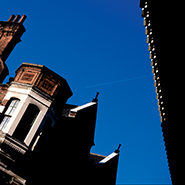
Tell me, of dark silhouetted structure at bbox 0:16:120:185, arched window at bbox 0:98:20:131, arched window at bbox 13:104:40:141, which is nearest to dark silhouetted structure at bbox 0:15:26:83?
dark silhouetted structure at bbox 0:16:120:185

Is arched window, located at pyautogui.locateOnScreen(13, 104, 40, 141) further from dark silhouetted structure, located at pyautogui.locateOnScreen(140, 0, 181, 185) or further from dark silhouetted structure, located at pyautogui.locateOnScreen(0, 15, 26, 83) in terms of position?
dark silhouetted structure, located at pyautogui.locateOnScreen(140, 0, 181, 185)

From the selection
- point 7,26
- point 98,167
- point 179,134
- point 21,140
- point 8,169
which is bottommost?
point 8,169

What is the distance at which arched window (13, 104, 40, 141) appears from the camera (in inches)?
492

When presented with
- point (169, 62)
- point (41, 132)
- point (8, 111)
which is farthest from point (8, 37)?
point (169, 62)

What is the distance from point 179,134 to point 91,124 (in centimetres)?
1195

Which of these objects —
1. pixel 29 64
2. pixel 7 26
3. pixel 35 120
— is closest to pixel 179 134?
pixel 35 120

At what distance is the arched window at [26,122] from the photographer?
12498 mm

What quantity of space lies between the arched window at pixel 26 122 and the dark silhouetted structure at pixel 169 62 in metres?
8.22

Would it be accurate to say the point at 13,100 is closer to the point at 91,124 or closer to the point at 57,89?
the point at 57,89

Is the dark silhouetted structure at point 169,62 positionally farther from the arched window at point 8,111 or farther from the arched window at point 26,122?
the arched window at point 8,111

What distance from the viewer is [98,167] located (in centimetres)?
1861

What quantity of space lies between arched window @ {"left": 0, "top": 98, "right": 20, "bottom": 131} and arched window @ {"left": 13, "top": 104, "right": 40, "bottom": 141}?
81cm

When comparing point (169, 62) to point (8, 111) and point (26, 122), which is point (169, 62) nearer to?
point (26, 122)

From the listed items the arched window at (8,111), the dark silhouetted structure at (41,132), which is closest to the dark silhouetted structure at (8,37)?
the dark silhouetted structure at (41,132)
